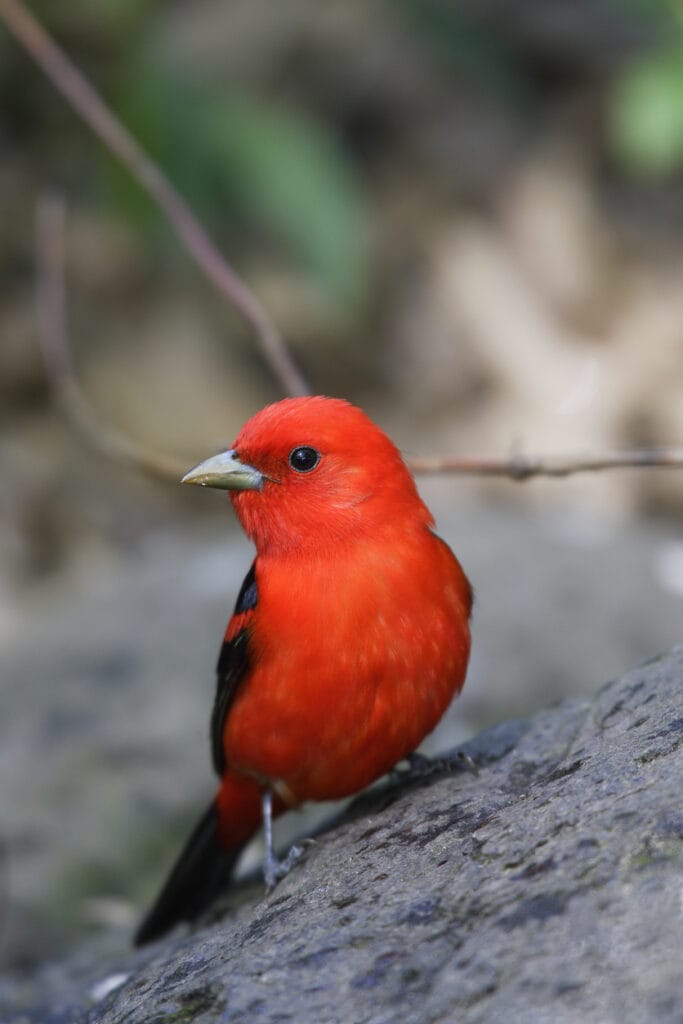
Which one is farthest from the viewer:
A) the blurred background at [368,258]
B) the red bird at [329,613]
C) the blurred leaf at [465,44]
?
the blurred leaf at [465,44]

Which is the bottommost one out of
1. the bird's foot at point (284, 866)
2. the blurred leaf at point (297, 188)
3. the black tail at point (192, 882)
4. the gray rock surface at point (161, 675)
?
the bird's foot at point (284, 866)

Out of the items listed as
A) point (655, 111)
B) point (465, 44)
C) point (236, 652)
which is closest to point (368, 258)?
→ point (465, 44)

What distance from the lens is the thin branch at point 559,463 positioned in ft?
10.6

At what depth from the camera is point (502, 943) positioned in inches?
81.3

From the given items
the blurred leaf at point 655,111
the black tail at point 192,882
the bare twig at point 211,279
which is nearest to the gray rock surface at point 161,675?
the black tail at point 192,882

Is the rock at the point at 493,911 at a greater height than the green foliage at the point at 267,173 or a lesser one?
lesser

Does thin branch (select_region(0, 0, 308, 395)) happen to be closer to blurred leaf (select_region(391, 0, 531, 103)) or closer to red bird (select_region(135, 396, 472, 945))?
red bird (select_region(135, 396, 472, 945))

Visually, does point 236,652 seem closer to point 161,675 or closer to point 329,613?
point 329,613

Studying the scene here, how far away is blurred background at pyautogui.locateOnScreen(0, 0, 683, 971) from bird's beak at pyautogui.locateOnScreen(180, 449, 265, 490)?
378cm

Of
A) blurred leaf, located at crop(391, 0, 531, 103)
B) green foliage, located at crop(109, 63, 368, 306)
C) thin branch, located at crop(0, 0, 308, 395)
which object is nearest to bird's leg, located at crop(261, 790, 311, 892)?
thin branch, located at crop(0, 0, 308, 395)

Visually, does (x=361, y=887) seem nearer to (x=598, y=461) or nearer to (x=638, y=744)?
(x=638, y=744)

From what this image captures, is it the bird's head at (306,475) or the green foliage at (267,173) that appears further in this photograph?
the green foliage at (267,173)

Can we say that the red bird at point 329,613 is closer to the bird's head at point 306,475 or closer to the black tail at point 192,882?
the bird's head at point 306,475

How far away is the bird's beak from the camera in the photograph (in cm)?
336
